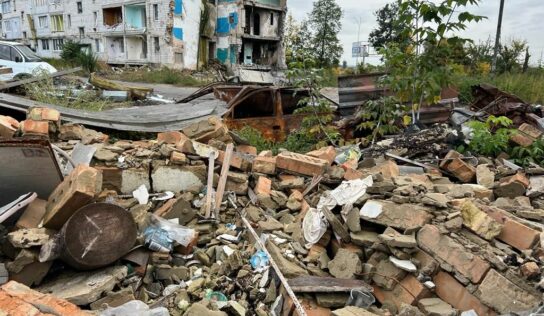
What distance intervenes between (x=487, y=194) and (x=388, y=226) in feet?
4.68

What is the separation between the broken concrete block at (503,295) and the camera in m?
2.26

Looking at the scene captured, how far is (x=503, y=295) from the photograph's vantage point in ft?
7.57

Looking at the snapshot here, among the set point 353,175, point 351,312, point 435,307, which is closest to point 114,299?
point 351,312

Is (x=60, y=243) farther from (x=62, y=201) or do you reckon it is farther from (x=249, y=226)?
(x=249, y=226)

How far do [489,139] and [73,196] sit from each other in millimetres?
4878

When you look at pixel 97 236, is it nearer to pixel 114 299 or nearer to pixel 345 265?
pixel 114 299

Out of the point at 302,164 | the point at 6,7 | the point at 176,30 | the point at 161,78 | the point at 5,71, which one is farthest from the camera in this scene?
the point at 6,7

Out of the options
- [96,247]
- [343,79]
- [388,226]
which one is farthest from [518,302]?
[343,79]

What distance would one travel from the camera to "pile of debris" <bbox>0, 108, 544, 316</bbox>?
96.7 inches

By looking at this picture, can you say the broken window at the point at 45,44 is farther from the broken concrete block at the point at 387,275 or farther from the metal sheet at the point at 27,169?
the broken concrete block at the point at 387,275

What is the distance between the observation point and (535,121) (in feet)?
20.5

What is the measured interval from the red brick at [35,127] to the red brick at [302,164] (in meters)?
2.52

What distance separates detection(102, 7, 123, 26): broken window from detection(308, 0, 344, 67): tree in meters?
16.6

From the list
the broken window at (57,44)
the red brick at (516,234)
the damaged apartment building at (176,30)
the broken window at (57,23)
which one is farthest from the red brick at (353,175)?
the broken window at (57,23)
